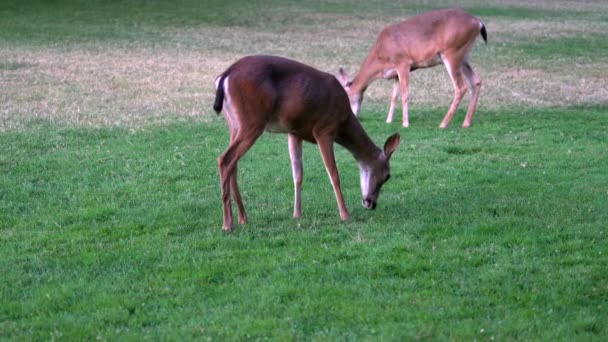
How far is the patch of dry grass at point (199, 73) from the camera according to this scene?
1439 centimetres

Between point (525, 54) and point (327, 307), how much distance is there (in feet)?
55.3

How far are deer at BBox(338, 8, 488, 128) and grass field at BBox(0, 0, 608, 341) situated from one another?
508 mm

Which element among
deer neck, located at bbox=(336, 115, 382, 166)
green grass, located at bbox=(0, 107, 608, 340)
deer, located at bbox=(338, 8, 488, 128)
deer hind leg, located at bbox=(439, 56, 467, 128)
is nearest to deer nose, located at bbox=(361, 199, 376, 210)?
green grass, located at bbox=(0, 107, 608, 340)

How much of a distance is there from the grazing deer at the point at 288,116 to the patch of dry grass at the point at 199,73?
523 cm

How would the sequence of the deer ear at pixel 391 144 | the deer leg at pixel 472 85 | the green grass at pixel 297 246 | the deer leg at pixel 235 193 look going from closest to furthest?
1. the green grass at pixel 297 246
2. the deer leg at pixel 235 193
3. the deer ear at pixel 391 144
4. the deer leg at pixel 472 85

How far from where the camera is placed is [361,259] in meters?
Result: 6.86

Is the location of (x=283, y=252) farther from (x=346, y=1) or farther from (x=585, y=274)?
(x=346, y=1)

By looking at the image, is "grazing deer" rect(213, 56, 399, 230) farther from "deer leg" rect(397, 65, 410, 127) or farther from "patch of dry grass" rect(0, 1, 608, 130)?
"patch of dry grass" rect(0, 1, 608, 130)

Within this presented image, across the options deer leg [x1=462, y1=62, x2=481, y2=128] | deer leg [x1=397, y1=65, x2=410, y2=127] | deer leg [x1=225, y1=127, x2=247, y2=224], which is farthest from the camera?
deer leg [x1=397, y1=65, x2=410, y2=127]

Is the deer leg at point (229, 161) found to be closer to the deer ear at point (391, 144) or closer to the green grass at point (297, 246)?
the green grass at point (297, 246)

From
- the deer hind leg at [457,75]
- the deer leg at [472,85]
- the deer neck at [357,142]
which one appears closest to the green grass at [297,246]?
the deer neck at [357,142]

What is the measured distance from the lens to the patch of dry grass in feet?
47.2

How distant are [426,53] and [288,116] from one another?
6502 millimetres

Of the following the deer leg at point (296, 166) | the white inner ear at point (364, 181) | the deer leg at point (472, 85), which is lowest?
the deer leg at point (472, 85)
